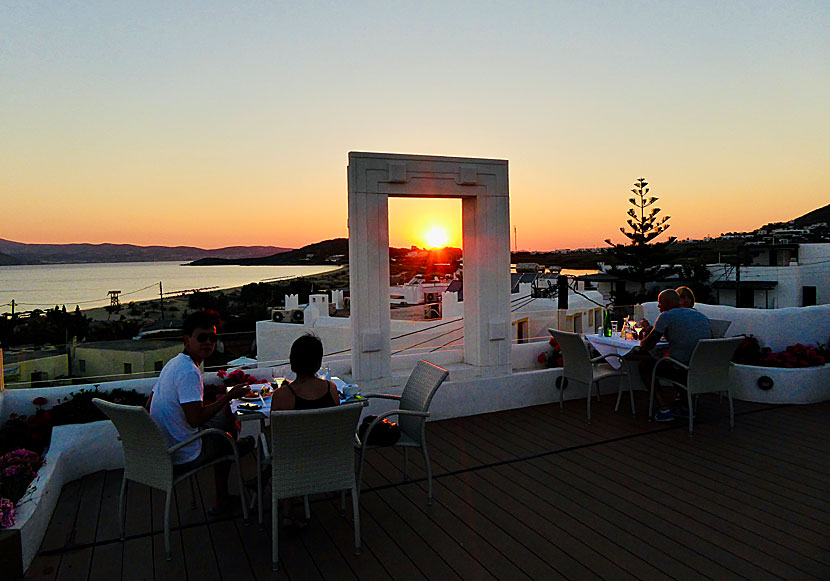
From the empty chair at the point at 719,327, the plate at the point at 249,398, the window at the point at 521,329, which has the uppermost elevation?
the empty chair at the point at 719,327

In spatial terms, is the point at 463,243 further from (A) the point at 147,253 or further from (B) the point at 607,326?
(A) the point at 147,253

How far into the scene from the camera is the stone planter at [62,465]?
2658mm

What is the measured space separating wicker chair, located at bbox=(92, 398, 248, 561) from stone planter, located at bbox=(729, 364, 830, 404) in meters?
Answer: 4.95

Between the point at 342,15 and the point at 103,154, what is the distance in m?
6.77

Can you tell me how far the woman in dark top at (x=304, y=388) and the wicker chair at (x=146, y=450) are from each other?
425 millimetres

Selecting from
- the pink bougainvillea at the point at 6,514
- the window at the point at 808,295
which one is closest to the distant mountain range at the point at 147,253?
the window at the point at 808,295

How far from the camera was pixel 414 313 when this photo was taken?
1241 cm

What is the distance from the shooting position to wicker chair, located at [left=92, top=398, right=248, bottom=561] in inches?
101

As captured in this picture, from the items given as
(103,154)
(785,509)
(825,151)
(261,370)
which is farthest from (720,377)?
(103,154)

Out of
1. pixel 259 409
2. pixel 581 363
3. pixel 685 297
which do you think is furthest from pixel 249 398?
pixel 685 297

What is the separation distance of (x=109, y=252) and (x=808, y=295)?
5821cm

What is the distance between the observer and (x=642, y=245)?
94.9ft

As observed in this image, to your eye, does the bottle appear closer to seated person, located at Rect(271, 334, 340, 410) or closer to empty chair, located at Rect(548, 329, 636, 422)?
empty chair, located at Rect(548, 329, 636, 422)

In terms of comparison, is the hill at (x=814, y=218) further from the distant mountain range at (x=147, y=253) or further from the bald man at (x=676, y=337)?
the bald man at (x=676, y=337)
